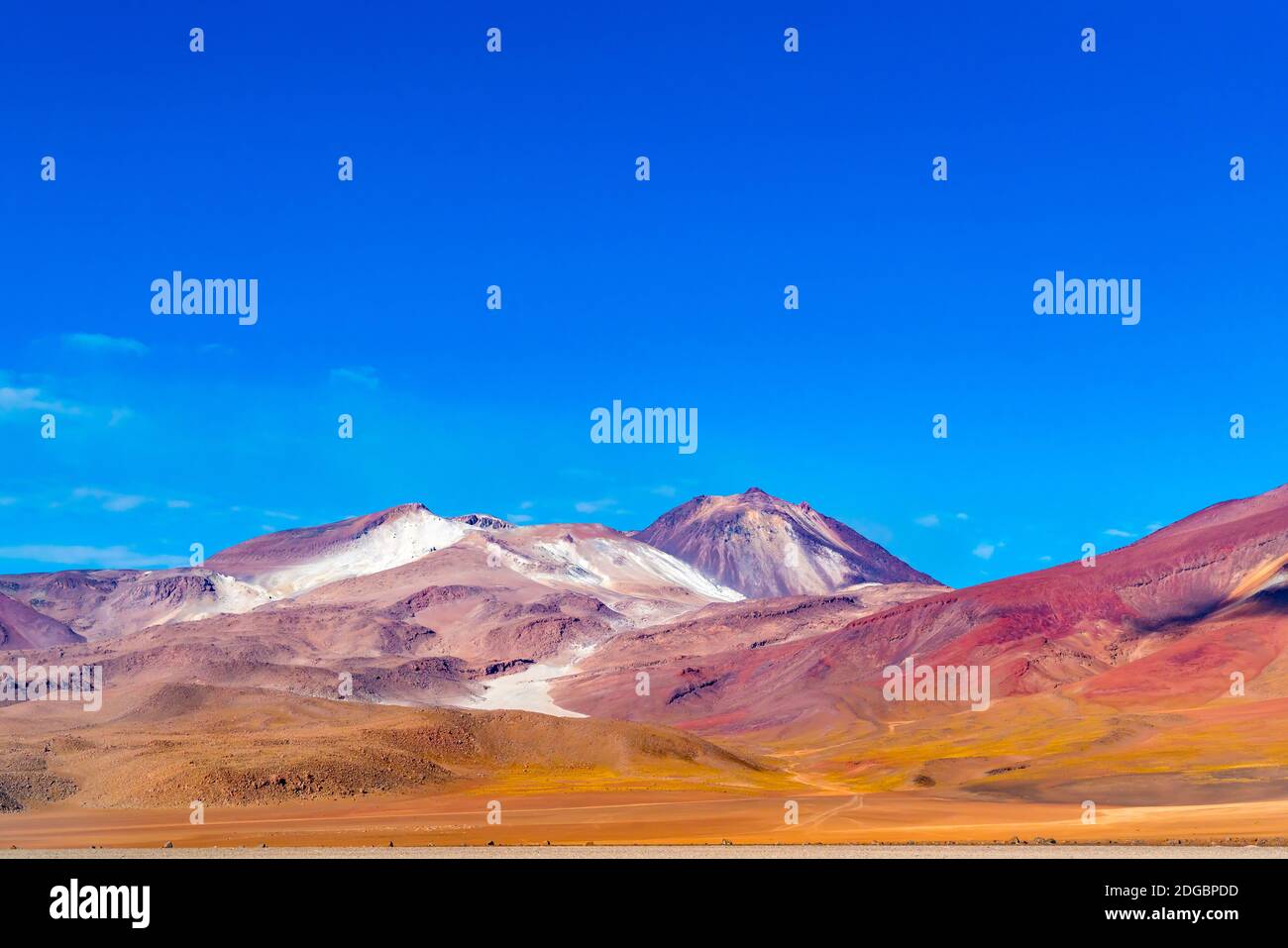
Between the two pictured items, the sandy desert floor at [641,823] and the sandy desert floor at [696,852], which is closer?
the sandy desert floor at [696,852]

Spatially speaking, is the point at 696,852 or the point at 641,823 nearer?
the point at 696,852

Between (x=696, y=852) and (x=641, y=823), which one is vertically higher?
(x=696, y=852)

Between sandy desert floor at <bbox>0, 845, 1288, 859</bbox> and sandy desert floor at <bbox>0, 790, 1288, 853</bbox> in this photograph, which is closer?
sandy desert floor at <bbox>0, 845, 1288, 859</bbox>

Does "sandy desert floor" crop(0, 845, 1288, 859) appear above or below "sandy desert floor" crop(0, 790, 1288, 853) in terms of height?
above

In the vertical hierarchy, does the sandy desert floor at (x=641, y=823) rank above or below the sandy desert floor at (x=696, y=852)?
below

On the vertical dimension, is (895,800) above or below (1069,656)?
below
